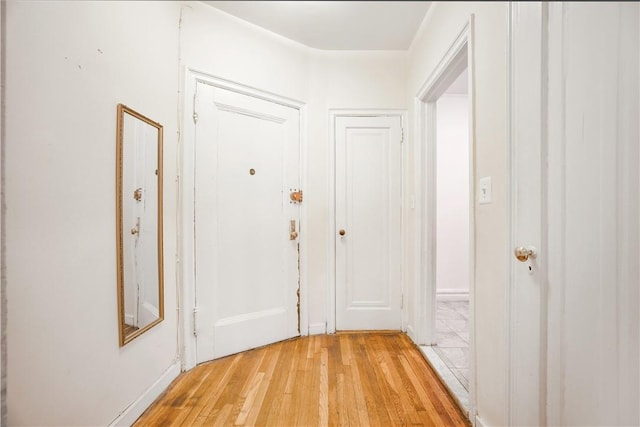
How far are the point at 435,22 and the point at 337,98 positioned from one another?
1861 millimetres

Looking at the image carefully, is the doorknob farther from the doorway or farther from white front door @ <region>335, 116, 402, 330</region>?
the doorway

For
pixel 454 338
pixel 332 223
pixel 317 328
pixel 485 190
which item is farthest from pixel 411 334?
pixel 485 190

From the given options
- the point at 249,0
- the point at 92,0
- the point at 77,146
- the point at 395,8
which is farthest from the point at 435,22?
the point at 92,0

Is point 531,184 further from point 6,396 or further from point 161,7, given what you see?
point 161,7

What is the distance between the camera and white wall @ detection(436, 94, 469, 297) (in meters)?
3.14

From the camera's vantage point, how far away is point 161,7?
1.48 meters

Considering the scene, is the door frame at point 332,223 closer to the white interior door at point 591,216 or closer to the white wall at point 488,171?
the white wall at point 488,171

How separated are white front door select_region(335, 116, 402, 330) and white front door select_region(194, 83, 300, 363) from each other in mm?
376

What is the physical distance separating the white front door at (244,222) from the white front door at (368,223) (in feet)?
1.23

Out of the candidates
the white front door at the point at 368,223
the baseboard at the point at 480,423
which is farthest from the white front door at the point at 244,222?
the baseboard at the point at 480,423

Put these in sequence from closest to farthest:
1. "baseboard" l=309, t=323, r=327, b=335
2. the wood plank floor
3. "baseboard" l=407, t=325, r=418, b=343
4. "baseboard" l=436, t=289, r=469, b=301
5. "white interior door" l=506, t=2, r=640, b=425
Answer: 1. "white interior door" l=506, t=2, r=640, b=425
2. the wood plank floor
3. "baseboard" l=407, t=325, r=418, b=343
4. "baseboard" l=309, t=323, r=327, b=335
5. "baseboard" l=436, t=289, r=469, b=301

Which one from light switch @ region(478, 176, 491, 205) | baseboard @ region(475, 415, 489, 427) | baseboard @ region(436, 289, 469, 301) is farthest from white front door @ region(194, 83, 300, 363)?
baseboard @ region(436, 289, 469, 301)

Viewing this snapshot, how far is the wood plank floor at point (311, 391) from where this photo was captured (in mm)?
1251

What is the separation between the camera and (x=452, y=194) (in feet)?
10.4
